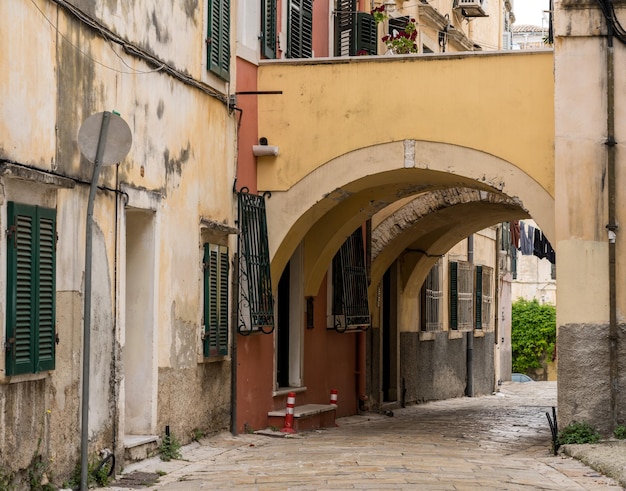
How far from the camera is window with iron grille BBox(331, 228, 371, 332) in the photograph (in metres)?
18.2

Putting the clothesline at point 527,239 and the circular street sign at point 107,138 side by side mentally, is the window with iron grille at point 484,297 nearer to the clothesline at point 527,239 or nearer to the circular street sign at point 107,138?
the clothesline at point 527,239

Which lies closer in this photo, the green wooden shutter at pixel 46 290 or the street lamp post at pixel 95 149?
the street lamp post at pixel 95 149

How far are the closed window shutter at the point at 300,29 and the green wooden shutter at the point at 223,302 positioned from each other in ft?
11.3

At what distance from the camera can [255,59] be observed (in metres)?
15.1

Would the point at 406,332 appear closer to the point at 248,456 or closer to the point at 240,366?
the point at 240,366

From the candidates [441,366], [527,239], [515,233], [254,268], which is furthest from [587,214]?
[527,239]

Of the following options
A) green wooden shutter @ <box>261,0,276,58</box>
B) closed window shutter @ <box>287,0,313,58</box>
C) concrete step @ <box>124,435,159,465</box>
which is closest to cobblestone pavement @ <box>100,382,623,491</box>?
concrete step @ <box>124,435,159,465</box>

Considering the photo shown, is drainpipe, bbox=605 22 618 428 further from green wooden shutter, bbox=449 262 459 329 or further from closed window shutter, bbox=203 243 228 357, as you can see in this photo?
green wooden shutter, bbox=449 262 459 329

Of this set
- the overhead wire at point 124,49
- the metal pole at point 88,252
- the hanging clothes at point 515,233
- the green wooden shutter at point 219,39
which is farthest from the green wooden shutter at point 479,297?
the metal pole at point 88,252

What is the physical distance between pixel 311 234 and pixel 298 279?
65 cm

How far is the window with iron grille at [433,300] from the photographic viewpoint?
23.6m

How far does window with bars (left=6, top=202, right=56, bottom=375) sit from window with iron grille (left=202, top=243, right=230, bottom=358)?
4.02 meters

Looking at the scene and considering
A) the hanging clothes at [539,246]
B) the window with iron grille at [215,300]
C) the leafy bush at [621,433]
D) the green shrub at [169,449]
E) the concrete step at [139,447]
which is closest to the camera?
the concrete step at [139,447]

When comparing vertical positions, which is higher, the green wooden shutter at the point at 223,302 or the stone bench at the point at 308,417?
the green wooden shutter at the point at 223,302
